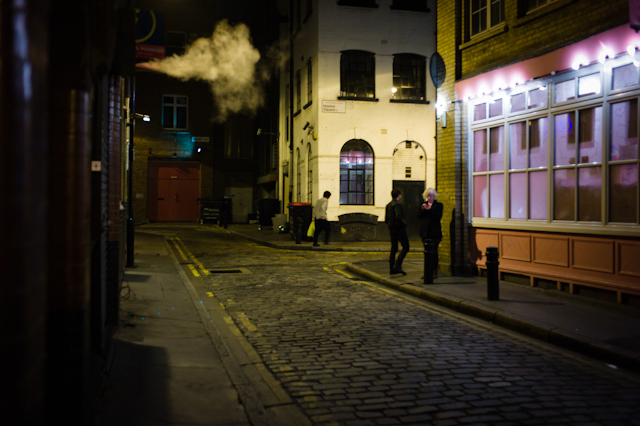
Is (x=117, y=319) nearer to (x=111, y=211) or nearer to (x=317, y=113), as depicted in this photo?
(x=111, y=211)

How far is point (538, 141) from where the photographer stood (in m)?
9.42

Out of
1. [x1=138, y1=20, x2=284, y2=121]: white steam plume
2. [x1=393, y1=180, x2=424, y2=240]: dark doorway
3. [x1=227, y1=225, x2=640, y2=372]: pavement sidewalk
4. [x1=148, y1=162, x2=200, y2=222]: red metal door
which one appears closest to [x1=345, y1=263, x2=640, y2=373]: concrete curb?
[x1=227, y1=225, x2=640, y2=372]: pavement sidewalk

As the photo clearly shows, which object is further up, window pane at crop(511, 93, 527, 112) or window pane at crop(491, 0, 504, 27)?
window pane at crop(491, 0, 504, 27)

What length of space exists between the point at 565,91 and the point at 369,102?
12.1 metres

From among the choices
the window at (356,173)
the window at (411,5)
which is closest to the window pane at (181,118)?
the window at (356,173)

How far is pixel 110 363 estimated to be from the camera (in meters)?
4.66

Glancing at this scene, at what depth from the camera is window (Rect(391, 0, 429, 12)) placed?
20656 mm

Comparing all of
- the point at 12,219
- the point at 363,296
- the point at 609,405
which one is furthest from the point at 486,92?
the point at 12,219

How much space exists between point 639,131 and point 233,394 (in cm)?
670

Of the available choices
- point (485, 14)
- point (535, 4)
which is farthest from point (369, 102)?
point (535, 4)

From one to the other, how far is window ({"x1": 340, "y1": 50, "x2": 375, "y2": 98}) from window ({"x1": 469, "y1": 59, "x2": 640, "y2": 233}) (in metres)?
10.1

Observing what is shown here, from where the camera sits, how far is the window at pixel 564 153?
7723 millimetres

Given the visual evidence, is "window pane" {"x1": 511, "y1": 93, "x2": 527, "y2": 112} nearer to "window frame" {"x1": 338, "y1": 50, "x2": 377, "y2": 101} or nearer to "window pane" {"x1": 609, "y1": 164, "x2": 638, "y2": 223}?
"window pane" {"x1": 609, "y1": 164, "x2": 638, "y2": 223}

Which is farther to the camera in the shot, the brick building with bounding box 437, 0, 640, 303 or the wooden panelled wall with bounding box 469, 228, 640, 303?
the brick building with bounding box 437, 0, 640, 303
